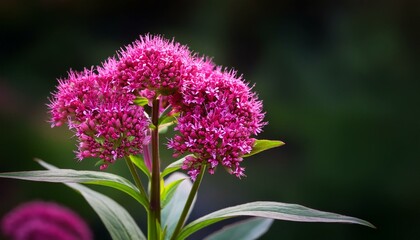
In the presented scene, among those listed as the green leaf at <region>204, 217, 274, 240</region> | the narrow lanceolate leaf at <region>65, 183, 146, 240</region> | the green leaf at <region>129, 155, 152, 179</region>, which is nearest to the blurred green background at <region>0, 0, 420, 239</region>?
the green leaf at <region>204, 217, 274, 240</region>

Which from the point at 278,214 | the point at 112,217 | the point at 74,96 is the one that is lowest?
the point at 278,214

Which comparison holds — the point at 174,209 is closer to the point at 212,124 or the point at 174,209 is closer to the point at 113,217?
the point at 113,217

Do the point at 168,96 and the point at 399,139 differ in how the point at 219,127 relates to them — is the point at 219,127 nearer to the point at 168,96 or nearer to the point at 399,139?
the point at 168,96

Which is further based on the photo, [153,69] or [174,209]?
[174,209]

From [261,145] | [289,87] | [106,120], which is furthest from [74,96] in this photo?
[289,87]

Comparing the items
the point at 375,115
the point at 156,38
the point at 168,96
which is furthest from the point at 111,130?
the point at 375,115

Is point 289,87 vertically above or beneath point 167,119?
above
